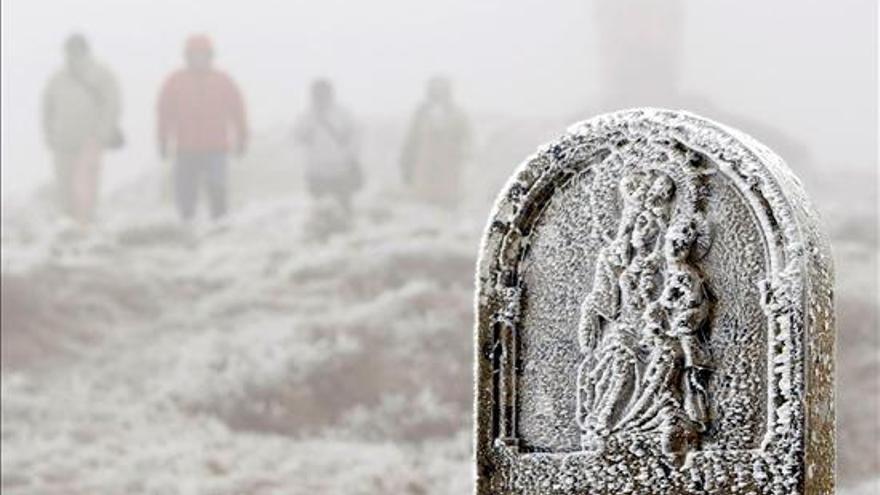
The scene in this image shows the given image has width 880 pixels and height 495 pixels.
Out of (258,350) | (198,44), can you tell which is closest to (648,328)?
(258,350)

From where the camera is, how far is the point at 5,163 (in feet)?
46.1

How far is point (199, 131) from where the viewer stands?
14.5 metres

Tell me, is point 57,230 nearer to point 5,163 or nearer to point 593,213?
point 5,163

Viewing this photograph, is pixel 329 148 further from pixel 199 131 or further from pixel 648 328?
pixel 648 328

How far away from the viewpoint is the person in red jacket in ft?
47.8

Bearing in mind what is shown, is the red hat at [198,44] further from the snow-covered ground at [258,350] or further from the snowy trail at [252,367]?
the snowy trail at [252,367]

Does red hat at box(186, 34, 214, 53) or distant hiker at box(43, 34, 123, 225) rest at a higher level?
red hat at box(186, 34, 214, 53)

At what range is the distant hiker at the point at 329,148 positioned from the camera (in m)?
15.0

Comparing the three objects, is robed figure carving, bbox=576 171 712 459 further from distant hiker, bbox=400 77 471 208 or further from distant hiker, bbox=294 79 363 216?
distant hiker, bbox=400 77 471 208

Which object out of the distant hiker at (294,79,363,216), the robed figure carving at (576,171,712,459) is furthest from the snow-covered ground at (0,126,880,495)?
the robed figure carving at (576,171,712,459)

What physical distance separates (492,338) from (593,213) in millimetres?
304

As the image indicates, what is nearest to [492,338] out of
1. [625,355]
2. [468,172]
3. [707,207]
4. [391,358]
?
[625,355]

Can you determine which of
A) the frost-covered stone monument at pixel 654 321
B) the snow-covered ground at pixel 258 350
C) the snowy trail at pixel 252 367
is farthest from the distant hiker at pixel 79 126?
the frost-covered stone monument at pixel 654 321

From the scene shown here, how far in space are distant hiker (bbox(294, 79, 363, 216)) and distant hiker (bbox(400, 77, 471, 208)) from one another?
0.52m
